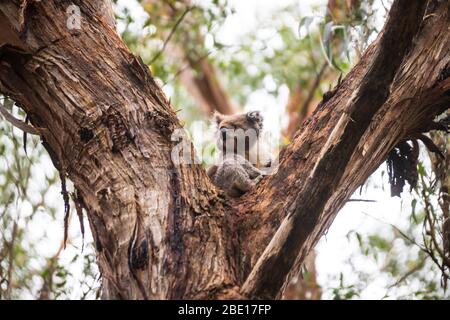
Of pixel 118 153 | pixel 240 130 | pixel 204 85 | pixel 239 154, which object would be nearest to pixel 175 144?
pixel 118 153

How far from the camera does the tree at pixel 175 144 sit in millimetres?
3312

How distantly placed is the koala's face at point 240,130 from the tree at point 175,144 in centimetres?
339

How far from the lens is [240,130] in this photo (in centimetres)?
801

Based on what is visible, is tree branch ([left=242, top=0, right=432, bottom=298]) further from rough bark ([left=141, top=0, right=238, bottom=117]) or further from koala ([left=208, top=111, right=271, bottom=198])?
rough bark ([left=141, top=0, right=238, bottom=117])

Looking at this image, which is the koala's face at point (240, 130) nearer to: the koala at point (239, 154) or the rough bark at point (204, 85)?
the koala at point (239, 154)

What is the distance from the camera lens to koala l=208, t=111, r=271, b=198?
619 centimetres

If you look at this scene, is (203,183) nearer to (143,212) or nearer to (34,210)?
(143,212)

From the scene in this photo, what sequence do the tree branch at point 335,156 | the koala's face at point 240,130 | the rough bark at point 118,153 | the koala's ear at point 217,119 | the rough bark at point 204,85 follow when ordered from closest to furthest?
1. the tree branch at point 335,156
2. the rough bark at point 118,153
3. the koala's face at point 240,130
4. the koala's ear at point 217,119
5. the rough bark at point 204,85

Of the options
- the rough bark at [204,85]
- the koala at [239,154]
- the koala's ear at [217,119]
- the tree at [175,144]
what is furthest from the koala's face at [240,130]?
the rough bark at [204,85]

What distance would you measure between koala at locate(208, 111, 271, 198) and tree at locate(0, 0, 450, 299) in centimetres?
190

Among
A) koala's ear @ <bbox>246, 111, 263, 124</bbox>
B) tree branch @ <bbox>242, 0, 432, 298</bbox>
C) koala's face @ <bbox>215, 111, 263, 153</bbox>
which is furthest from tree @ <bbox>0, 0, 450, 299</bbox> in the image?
koala's ear @ <bbox>246, 111, 263, 124</bbox>

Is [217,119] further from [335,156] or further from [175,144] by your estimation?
[335,156]

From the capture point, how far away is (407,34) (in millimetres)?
3252

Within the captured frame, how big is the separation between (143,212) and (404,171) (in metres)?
2.35
